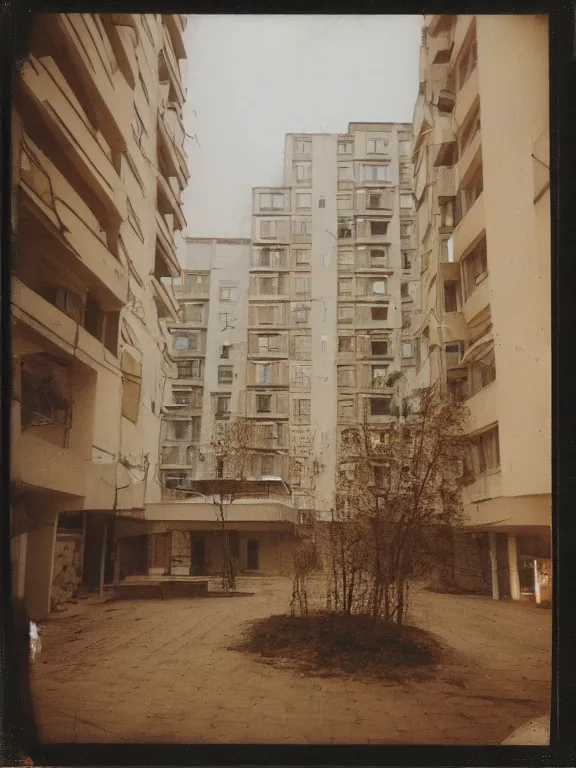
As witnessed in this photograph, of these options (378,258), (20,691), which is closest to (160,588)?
(20,691)

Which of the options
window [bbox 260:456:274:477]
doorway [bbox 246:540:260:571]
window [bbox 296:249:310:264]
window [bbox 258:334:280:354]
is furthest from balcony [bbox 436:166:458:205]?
doorway [bbox 246:540:260:571]

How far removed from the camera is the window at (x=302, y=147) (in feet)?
9.78

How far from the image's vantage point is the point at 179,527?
287 centimetres

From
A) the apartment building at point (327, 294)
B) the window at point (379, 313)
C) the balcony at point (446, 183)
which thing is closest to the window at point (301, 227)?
the apartment building at point (327, 294)

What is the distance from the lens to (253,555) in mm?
2795

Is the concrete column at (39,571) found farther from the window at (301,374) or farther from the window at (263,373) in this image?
the window at (301,374)

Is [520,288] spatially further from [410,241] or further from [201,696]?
[201,696]

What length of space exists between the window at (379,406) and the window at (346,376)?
12 centimetres

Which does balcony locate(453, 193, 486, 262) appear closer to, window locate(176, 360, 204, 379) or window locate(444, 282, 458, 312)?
window locate(444, 282, 458, 312)

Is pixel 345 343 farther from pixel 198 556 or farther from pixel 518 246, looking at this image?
pixel 198 556

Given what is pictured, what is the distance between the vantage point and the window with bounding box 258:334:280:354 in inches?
117

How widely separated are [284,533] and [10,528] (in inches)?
44.8

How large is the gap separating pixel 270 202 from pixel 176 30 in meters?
0.82

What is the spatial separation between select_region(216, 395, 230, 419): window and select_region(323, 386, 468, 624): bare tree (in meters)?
0.54
